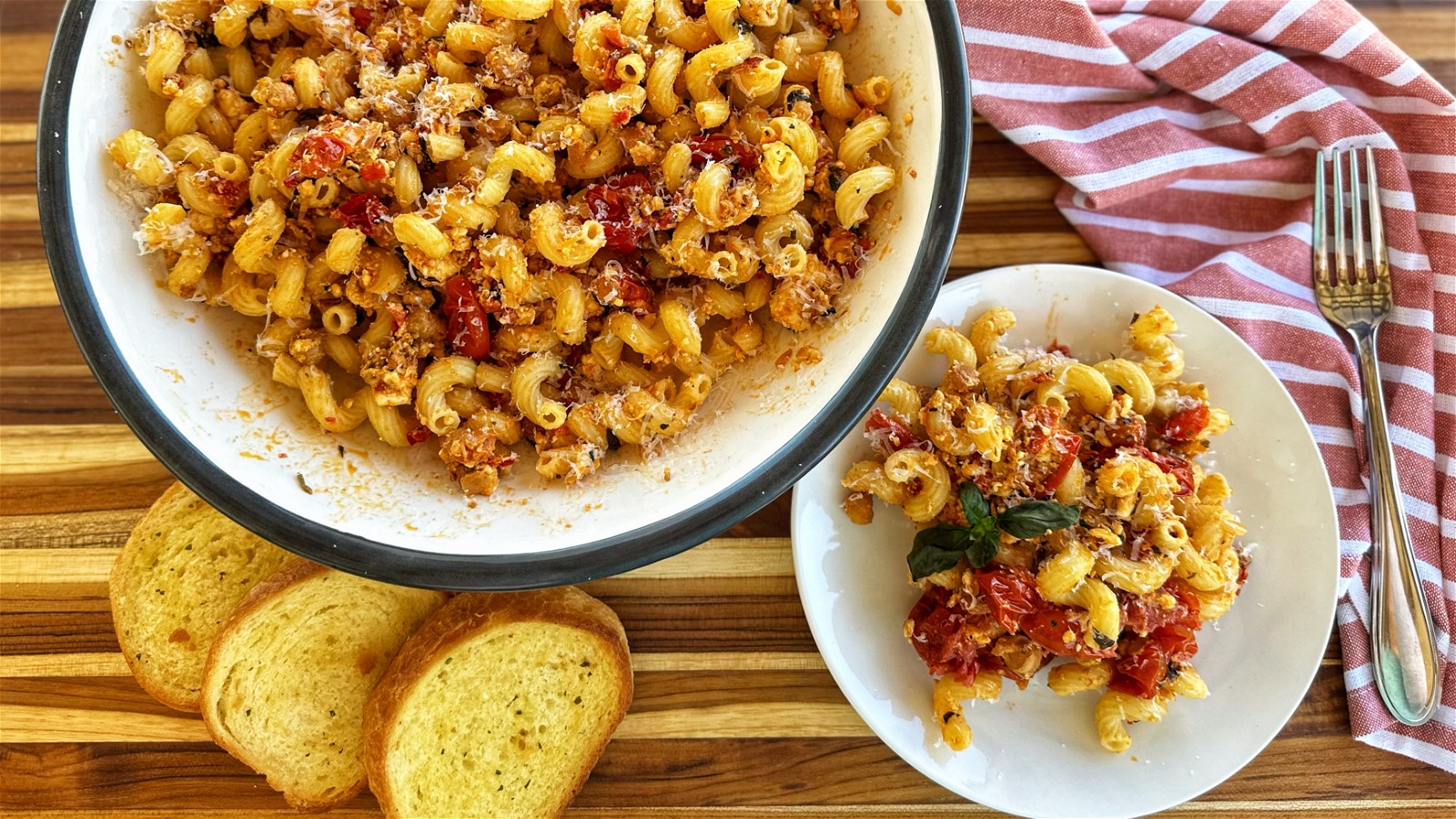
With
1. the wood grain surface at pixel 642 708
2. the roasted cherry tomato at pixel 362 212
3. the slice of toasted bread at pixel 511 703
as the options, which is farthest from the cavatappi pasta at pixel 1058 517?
the roasted cherry tomato at pixel 362 212

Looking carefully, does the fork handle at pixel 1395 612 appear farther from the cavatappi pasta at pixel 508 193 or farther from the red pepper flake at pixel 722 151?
the red pepper flake at pixel 722 151

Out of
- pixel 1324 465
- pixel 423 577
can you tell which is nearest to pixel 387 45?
pixel 423 577

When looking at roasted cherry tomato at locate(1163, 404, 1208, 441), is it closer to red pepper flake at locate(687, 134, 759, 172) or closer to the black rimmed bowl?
the black rimmed bowl

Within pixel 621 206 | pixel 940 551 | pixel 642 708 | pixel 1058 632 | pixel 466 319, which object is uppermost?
pixel 621 206

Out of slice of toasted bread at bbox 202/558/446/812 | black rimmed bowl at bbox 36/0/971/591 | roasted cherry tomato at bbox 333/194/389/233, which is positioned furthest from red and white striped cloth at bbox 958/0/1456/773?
slice of toasted bread at bbox 202/558/446/812

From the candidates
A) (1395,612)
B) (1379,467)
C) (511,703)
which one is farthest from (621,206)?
(1395,612)

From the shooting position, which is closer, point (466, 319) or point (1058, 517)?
point (466, 319)

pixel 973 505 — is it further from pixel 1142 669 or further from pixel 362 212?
pixel 362 212
